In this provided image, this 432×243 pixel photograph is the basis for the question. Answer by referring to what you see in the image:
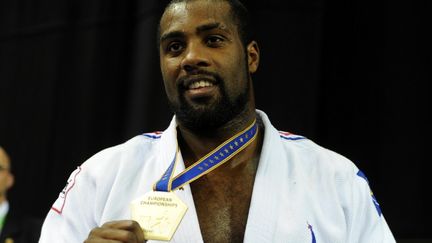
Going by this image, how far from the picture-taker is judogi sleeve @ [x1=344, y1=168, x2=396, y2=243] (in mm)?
1399

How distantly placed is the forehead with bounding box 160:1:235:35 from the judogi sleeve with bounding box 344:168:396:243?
0.56 m

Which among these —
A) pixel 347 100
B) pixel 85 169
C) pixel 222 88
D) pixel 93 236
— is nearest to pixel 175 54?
pixel 222 88

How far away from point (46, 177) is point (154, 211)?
4.16 feet

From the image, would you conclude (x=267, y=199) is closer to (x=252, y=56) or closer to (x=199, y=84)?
(x=199, y=84)

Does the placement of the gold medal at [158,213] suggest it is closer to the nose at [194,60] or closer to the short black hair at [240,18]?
the nose at [194,60]

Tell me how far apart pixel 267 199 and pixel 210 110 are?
0.91 feet

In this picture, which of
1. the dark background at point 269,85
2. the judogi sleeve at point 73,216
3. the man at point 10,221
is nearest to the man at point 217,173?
the judogi sleeve at point 73,216

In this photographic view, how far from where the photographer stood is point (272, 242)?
4.33 feet

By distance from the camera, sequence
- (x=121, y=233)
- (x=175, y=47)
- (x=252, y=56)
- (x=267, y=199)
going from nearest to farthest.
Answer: (x=121, y=233)
(x=267, y=199)
(x=175, y=47)
(x=252, y=56)

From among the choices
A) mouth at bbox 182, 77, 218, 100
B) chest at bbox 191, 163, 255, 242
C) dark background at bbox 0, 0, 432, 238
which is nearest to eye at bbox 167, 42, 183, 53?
mouth at bbox 182, 77, 218, 100

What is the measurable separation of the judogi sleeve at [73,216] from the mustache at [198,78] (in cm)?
35

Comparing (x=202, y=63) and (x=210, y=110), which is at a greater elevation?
(x=202, y=63)

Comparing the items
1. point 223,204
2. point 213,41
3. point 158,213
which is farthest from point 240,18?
point 158,213

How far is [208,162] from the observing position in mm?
1459
